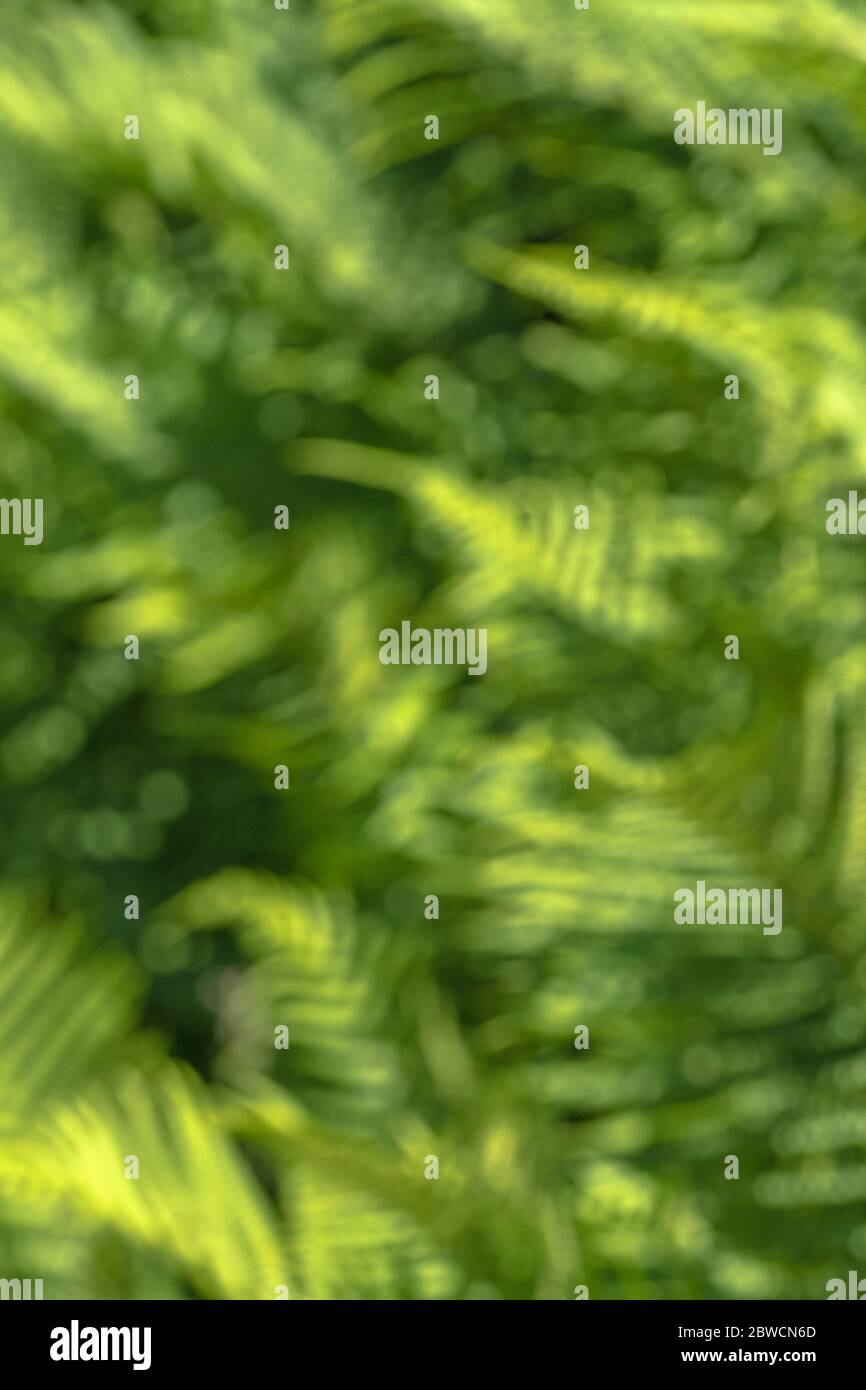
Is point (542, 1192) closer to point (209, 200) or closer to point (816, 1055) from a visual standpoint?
point (816, 1055)

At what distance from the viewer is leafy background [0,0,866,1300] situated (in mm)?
424

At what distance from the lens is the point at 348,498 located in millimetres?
542

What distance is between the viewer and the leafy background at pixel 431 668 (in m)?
0.42

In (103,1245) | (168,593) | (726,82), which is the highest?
(726,82)

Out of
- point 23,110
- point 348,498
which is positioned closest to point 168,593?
point 348,498

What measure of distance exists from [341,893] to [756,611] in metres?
0.19

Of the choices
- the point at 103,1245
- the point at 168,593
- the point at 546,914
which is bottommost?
the point at 103,1245

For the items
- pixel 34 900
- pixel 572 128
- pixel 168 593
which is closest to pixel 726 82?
pixel 572 128

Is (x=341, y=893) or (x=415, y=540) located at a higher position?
(x=415, y=540)

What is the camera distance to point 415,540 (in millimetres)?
536

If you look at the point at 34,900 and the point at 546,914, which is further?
the point at 34,900

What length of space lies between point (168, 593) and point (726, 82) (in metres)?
0.28

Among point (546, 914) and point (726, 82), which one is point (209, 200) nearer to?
point (726, 82)

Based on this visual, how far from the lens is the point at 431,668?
0.51 meters
